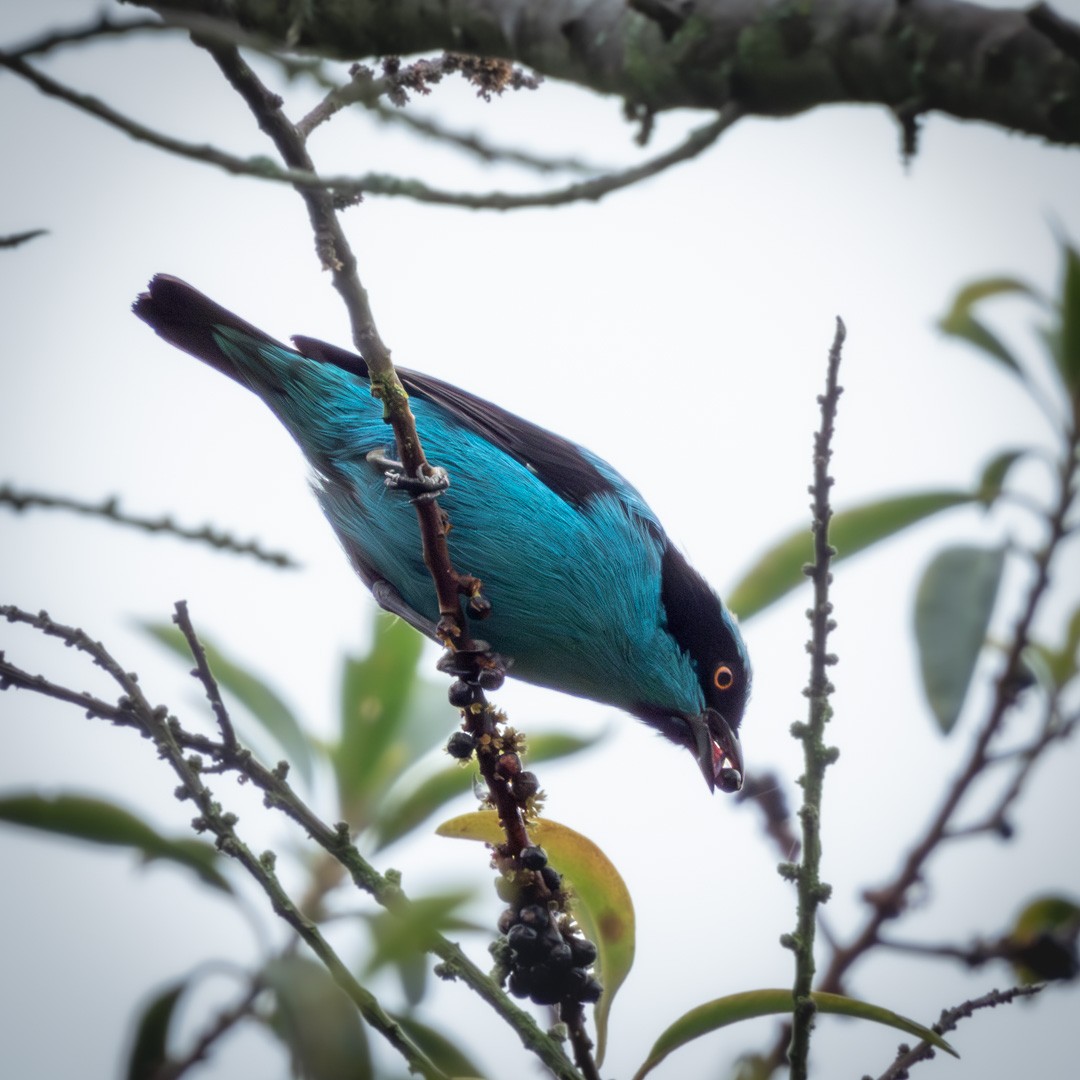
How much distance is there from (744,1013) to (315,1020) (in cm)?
133

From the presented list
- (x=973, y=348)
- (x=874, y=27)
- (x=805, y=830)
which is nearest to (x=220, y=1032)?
(x=805, y=830)

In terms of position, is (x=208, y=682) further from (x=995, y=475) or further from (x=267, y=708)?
(x=995, y=475)

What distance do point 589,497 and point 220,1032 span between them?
10.5 feet

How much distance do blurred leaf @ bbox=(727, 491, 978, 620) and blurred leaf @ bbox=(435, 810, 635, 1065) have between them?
3.54 ft

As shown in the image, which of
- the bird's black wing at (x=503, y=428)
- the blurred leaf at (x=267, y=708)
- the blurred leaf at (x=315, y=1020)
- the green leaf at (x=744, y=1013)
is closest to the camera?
the blurred leaf at (x=315, y=1020)

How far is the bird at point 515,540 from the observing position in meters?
5.14

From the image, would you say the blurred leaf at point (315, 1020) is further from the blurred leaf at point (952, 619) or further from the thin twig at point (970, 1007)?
the blurred leaf at point (952, 619)

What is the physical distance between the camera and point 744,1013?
118 inches

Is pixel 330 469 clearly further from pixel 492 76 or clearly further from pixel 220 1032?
pixel 220 1032

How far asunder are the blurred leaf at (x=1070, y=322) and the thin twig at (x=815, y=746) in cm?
133

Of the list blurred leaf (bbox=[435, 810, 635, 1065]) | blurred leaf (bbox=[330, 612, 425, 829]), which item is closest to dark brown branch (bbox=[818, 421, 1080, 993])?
blurred leaf (bbox=[435, 810, 635, 1065])

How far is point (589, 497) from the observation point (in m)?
5.51

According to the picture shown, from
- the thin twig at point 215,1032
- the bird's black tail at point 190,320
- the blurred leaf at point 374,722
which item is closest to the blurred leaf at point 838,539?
the blurred leaf at point 374,722

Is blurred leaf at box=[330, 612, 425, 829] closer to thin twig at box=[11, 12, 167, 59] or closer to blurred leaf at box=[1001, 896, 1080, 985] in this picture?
blurred leaf at box=[1001, 896, 1080, 985]
